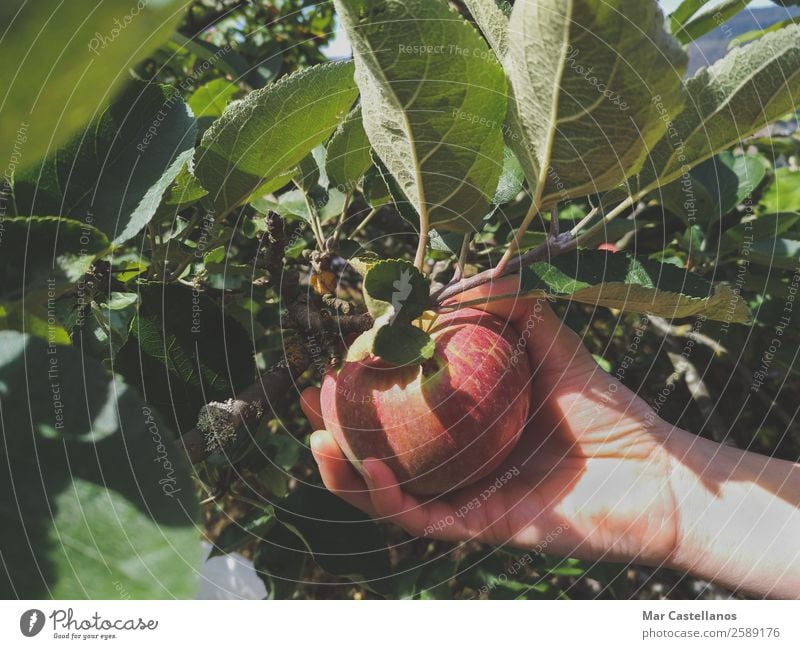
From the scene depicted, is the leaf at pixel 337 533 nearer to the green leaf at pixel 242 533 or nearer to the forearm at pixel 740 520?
the green leaf at pixel 242 533

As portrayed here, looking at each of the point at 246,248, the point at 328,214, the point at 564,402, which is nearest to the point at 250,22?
the point at 246,248

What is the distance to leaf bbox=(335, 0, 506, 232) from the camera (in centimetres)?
36

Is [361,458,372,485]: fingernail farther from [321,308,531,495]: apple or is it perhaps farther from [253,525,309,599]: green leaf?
[253,525,309,599]: green leaf

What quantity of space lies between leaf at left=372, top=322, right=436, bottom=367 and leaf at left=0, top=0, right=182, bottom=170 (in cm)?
23

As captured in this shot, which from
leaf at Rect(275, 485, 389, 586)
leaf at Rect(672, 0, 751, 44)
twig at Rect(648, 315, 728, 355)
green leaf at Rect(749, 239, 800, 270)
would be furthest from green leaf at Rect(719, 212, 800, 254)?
leaf at Rect(275, 485, 389, 586)

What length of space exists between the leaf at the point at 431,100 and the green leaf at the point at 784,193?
68 cm

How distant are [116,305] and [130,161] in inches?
6.5

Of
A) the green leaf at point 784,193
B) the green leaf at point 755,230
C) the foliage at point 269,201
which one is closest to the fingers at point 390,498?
the foliage at point 269,201

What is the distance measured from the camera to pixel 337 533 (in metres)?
0.84

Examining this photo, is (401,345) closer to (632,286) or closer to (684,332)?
(632,286)

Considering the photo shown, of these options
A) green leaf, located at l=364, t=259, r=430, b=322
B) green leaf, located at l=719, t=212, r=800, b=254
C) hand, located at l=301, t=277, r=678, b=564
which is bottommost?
hand, located at l=301, t=277, r=678, b=564

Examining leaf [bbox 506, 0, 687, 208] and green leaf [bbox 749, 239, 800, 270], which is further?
green leaf [bbox 749, 239, 800, 270]

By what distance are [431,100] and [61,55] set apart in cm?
21

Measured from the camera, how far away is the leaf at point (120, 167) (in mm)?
452
